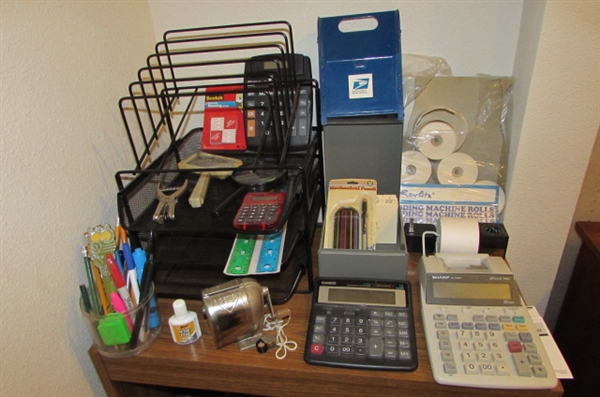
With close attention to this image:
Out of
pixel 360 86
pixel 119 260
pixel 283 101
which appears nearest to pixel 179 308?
pixel 119 260

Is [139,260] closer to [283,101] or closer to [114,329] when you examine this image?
[114,329]

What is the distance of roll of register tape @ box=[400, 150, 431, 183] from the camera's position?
0.89 meters

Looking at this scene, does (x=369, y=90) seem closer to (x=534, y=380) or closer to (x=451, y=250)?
(x=451, y=250)

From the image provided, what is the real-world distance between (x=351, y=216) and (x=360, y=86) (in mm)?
276

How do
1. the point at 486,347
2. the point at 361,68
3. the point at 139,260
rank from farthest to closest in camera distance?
the point at 361,68 < the point at 139,260 < the point at 486,347

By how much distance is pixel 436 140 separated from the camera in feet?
2.91

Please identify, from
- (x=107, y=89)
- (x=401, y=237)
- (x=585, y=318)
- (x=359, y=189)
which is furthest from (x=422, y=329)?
(x=107, y=89)

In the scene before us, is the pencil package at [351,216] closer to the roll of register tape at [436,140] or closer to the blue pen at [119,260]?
the roll of register tape at [436,140]

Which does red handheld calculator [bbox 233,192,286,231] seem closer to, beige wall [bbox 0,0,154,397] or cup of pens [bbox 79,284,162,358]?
cup of pens [bbox 79,284,162,358]

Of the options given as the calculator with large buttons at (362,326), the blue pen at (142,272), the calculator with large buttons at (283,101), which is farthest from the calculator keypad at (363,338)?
the calculator with large buttons at (283,101)

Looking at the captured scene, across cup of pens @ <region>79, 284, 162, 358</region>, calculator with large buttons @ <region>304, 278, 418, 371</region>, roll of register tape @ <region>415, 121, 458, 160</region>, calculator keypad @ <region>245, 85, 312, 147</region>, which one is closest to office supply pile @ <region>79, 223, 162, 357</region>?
cup of pens @ <region>79, 284, 162, 358</region>

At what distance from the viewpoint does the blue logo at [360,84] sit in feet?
2.68

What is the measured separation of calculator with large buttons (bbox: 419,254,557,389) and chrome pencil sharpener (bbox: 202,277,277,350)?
0.28 m

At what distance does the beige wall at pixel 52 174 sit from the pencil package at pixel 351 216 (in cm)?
45
